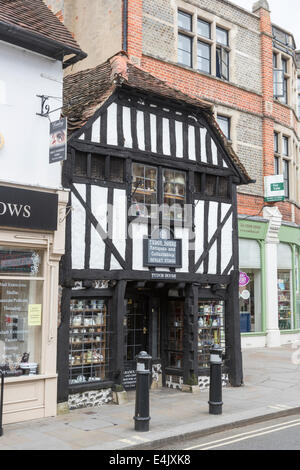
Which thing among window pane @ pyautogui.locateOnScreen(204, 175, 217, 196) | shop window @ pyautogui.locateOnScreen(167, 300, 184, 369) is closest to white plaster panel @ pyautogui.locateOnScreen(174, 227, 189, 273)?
shop window @ pyautogui.locateOnScreen(167, 300, 184, 369)

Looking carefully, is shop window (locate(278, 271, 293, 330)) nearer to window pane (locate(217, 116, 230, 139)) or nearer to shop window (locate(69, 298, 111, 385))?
window pane (locate(217, 116, 230, 139))

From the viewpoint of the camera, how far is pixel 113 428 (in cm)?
770

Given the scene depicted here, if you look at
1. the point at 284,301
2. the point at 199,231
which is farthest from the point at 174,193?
the point at 284,301

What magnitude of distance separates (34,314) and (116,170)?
10.9 ft

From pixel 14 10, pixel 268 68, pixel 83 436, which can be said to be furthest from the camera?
pixel 268 68

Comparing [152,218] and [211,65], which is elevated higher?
[211,65]

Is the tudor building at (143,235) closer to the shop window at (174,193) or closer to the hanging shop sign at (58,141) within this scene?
the shop window at (174,193)

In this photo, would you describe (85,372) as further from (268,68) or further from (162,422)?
(268,68)

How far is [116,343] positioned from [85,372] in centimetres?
78

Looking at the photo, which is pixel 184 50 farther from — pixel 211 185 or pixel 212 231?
pixel 212 231

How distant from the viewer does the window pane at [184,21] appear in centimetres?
1695

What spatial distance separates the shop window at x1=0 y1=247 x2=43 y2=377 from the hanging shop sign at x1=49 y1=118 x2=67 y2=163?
1.70 m

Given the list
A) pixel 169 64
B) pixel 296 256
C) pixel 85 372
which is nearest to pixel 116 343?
pixel 85 372

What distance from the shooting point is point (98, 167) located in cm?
989
